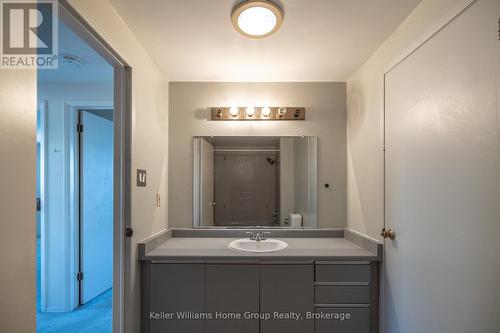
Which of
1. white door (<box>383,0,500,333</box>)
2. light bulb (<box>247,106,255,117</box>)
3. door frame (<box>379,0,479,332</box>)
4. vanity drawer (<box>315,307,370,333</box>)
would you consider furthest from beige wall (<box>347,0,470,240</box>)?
light bulb (<box>247,106,255,117</box>)

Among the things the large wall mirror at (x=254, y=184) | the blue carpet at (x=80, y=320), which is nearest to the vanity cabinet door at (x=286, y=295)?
the large wall mirror at (x=254, y=184)

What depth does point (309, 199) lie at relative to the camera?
235cm

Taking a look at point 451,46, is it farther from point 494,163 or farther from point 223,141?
point 223,141

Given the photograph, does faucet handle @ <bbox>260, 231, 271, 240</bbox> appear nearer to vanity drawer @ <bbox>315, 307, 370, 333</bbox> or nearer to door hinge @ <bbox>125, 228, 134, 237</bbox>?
vanity drawer @ <bbox>315, 307, 370, 333</bbox>

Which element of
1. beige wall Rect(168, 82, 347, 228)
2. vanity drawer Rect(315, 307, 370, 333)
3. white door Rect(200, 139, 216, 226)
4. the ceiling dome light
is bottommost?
vanity drawer Rect(315, 307, 370, 333)

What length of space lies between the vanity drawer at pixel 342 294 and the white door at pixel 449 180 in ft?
0.68

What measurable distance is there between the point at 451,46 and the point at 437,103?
25cm

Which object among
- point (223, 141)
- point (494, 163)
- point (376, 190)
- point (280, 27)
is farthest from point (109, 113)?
point (494, 163)

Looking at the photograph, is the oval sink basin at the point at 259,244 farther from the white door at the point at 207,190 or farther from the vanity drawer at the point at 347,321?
the vanity drawer at the point at 347,321

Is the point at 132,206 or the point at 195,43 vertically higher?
the point at 195,43

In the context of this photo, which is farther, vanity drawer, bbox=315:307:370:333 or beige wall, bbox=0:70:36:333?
vanity drawer, bbox=315:307:370:333

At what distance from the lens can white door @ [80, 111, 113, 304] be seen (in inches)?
101

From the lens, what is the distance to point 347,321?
68.9 inches

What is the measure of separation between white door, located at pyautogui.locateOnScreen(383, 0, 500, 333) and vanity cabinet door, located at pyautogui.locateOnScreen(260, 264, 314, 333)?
0.54 m
